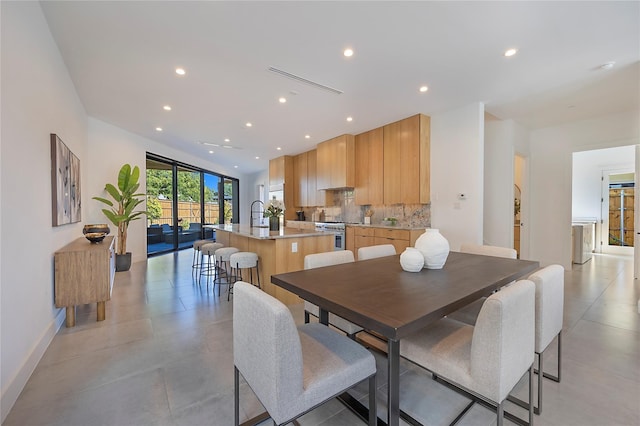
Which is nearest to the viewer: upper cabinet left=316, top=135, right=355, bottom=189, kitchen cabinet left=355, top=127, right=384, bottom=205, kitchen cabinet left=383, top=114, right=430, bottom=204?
kitchen cabinet left=383, top=114, right=430, bottom=204

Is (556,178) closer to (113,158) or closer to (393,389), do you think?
(393,389)

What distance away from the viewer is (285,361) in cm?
102

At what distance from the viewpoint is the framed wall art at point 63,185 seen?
2.59 meters

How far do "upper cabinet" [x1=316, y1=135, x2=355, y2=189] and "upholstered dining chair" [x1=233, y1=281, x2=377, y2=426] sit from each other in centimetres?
464

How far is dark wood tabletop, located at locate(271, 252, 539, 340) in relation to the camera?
110 cm

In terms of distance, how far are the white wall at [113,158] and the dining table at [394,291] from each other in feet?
16.7

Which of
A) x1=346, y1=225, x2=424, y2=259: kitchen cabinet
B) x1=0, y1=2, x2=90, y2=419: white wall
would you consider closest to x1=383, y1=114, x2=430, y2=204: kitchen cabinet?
x1=346, y1=225, x2=424, y2=259: kitchen cabinet

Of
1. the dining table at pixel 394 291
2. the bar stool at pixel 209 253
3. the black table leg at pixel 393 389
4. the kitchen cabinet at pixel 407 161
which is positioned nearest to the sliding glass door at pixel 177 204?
the bar stool at pixel 209 253

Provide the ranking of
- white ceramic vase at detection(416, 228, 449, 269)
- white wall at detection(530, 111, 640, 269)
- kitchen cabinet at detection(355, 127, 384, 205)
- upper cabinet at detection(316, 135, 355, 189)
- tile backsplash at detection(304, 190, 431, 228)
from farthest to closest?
upper cabinet at detection(316, 135, 355, 189) → kitchen cabinet at detection(355, 127, 384, 205) → tile backsplash at detection(304, 190, 431, 228) → white wall at detection(530, 111, 640, 269) → white ceramic vase at detection(416, 228, 449, 269)

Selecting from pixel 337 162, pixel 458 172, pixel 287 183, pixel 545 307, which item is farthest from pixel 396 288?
pixel 287 183

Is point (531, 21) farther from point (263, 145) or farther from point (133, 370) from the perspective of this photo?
point (263, 145)

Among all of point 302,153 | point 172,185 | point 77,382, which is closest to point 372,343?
point 77,382

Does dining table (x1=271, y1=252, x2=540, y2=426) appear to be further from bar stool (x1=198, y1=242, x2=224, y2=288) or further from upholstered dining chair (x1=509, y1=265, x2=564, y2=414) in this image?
bar stool (x1=198, y1=242, x2=224, y2=288)

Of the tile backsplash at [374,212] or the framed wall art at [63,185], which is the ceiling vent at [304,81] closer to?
the framed wall art at [63,185]
